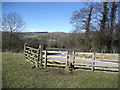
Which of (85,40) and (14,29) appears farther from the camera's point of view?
(14,29)

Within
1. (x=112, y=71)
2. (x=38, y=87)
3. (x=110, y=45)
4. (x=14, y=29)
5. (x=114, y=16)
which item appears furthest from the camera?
(x=14, y=29)

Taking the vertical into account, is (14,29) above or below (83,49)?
above

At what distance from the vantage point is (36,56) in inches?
361

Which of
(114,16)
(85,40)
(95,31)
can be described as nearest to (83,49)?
(85,40)

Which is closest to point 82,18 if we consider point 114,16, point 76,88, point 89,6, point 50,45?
point 89,6

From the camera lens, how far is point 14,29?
36.2 meters

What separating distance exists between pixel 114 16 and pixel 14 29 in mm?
28973

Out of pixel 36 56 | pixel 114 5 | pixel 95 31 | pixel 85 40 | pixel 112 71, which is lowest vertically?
pixel 112 71

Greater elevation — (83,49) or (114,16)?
(114,16)

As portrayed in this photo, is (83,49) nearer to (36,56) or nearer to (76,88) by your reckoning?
(36,56)

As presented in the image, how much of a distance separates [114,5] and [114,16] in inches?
81.6

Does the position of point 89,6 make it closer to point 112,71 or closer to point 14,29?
point 112,71

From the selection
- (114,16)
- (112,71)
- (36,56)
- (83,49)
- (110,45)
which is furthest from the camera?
(83,49)

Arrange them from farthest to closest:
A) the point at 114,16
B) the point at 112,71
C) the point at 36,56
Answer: the point at 114,16 → the point at 36,56 → the point at 112,71
